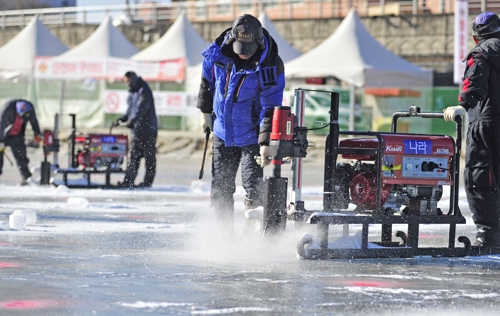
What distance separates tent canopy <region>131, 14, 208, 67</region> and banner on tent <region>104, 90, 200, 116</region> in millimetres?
954

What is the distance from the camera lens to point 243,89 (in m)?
7.23

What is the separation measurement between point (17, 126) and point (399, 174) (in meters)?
9.46

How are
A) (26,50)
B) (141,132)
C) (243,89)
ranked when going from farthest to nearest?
(26,50)
(141,132)
(243,89)

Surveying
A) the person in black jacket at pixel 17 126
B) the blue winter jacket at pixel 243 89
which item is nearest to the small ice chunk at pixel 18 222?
the blue winter jacket at pixel 243 89

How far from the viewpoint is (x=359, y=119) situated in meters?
25.1

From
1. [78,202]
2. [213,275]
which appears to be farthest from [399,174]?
[78,202]

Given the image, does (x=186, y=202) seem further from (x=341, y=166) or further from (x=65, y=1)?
(x=65, y=1)

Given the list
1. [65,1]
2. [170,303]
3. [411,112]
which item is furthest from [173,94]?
[65,1]

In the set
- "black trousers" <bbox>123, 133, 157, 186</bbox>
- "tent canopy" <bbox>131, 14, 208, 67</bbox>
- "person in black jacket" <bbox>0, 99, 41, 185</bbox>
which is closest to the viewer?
"black trousers" <bbox>123, 133, 157, 186</bbox>

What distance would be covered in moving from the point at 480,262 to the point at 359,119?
18.1 meters

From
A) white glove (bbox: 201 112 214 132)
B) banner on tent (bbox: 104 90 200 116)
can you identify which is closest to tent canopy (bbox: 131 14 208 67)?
banner on tent (bbox: 104 90 200 116)

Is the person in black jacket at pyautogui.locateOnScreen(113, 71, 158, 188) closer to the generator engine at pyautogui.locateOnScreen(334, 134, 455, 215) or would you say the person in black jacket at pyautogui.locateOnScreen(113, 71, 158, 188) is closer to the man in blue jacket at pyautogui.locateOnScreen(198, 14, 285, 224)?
the man in blue jacket at pyautogui.locateOnScreen(198, 14, 285, 224)

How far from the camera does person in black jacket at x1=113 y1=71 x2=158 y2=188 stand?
14859 millimetres

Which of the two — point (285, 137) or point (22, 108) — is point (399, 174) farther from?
point (22, 108)
